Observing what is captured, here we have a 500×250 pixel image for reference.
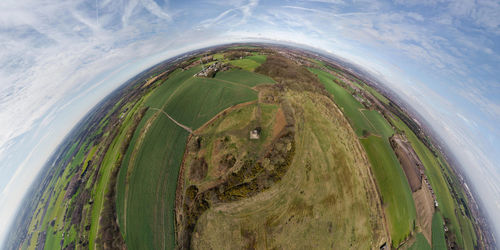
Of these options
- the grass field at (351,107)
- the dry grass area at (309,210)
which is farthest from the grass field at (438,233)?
the grass field at (351,107)

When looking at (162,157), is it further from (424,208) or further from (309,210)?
(424,208)

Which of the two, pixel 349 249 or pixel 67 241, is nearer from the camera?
pixel 349 249

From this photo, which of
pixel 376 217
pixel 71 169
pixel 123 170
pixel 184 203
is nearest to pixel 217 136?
pixel 184 203

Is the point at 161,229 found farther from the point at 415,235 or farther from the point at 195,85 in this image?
the point at 415,235

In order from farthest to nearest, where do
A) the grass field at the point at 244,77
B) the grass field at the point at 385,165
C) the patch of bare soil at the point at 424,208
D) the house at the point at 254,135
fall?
the grass field at the point at 244,77 < the patch of bare soil at the point at 424,208 < the grass field at the point at 385,165 < the house at the point at 254,135

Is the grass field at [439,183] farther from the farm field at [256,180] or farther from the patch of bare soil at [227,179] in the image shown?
the patch of bare soil at [227,179]

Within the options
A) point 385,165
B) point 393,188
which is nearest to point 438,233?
point 393,188
